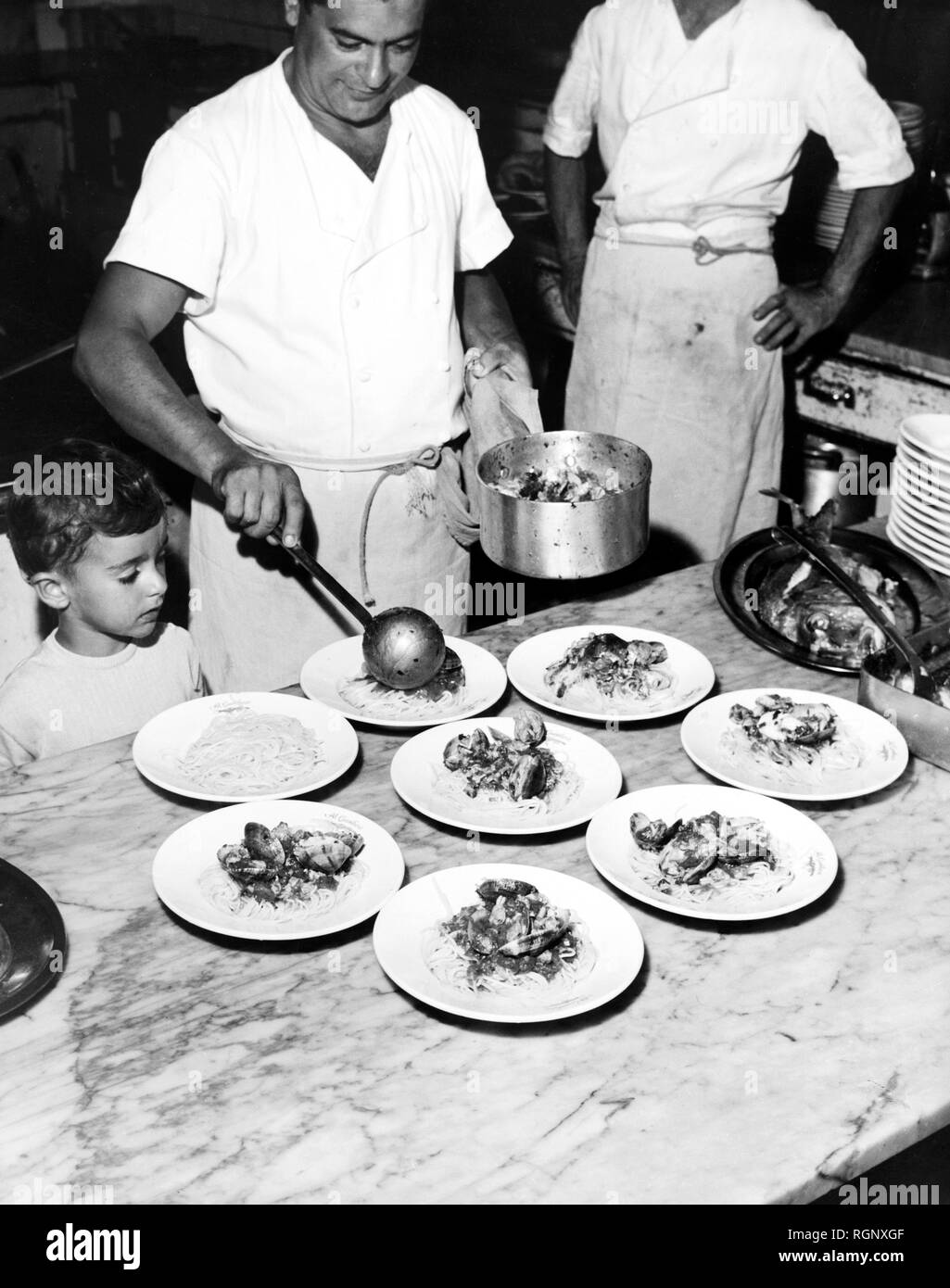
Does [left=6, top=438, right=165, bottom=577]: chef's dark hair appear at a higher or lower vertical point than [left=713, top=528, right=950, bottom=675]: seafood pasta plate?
higher

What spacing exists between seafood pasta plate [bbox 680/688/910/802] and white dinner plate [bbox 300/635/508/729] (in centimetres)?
32

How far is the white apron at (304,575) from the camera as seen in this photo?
262 cm

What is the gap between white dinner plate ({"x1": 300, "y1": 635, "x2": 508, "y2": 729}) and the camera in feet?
6.36

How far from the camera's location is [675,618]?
91.1 inches

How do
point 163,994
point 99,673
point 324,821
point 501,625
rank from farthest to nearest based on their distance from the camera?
1. point 99,673
2. point 501,625
3. point 324,821
4. point 163,994

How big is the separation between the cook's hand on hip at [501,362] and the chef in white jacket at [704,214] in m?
1.23

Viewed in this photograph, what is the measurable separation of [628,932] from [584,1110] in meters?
0.24

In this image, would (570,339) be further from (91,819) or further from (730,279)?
(91,819)

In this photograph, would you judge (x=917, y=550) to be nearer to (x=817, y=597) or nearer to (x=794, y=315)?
(x=817, y=597)

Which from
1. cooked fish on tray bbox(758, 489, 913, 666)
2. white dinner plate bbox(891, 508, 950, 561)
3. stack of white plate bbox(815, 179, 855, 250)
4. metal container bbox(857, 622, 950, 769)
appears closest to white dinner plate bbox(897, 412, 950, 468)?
white dinner plate bbox(891, 508, 950, 561)

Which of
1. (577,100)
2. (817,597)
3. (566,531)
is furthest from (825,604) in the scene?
(577,100)

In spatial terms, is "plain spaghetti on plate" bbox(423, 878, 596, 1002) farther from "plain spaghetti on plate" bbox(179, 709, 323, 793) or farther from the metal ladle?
the metal ladle

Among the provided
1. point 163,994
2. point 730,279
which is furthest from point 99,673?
point 730,279

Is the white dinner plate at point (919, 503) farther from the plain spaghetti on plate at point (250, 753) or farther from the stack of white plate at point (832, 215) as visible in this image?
the stack of white plate at point (832, 215)
